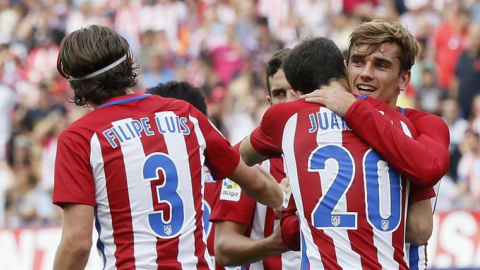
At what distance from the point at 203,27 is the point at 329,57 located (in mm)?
12377

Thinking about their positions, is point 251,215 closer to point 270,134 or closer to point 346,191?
point 270,134

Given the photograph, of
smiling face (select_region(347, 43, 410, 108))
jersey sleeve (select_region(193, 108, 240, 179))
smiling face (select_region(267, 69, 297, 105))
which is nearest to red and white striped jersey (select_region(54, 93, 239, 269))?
jersey sleeve (select_region(193, 108, 240, 179))

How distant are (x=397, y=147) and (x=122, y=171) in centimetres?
124

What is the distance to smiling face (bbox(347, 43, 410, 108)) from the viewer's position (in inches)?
206

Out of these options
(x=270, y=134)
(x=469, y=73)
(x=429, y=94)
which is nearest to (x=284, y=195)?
(x=270, y=134)

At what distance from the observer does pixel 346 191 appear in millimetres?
4801

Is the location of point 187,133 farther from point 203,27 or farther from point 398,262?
point 203,27

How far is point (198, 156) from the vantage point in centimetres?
497

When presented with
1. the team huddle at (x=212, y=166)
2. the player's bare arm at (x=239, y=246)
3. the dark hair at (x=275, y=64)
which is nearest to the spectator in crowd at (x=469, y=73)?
the dark hair at (x=275, y=64)

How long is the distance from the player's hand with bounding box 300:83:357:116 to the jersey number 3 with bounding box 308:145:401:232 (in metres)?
Result: 0.18

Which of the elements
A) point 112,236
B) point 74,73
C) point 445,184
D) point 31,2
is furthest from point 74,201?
point 31,2

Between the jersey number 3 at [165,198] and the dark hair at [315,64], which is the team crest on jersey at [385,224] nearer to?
the dark hair at [315,64]

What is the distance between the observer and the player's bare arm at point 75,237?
4613 mm

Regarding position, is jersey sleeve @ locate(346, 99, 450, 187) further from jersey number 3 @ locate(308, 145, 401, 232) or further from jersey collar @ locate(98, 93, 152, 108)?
jersey collar @ locate(98, 93, 152, 108)
